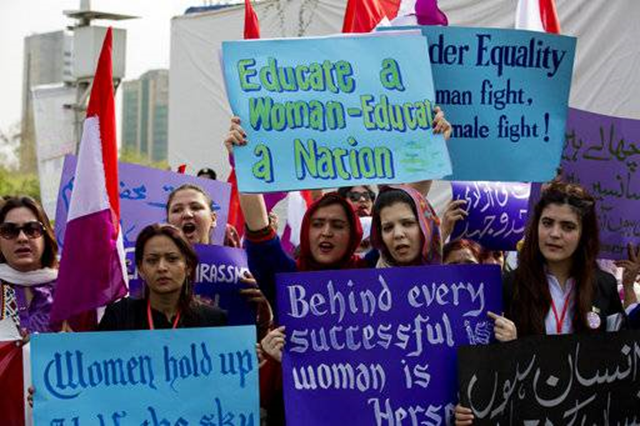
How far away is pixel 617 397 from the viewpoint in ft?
14.2

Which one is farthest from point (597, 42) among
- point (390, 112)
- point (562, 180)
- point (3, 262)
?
point (3, 262)

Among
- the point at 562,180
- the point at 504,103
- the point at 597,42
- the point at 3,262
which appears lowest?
the point at 3,262

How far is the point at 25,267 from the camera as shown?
188 inches

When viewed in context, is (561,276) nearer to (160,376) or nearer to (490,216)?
(490,216)

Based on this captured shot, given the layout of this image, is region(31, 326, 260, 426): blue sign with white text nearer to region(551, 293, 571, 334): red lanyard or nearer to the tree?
region(551, 293, 571, 334): red lanyard

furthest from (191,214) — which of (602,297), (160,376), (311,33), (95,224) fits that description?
(311,33)

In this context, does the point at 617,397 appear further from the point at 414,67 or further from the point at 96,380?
the point at 96,380

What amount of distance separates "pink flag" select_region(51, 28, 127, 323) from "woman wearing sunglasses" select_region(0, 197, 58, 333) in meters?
0.18

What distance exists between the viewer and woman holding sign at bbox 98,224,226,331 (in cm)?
428

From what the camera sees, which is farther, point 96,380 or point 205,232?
point 205,232

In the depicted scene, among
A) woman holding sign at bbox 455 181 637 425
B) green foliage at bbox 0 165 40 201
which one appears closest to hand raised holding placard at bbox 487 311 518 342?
woman holding sign at bbox 455 181 637 425

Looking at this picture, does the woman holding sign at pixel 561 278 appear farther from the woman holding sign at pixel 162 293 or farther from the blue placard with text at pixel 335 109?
the woman holding sign at pixel 162 293

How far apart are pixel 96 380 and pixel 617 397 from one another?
186 centimetres

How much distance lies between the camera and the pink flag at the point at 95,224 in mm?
4539
